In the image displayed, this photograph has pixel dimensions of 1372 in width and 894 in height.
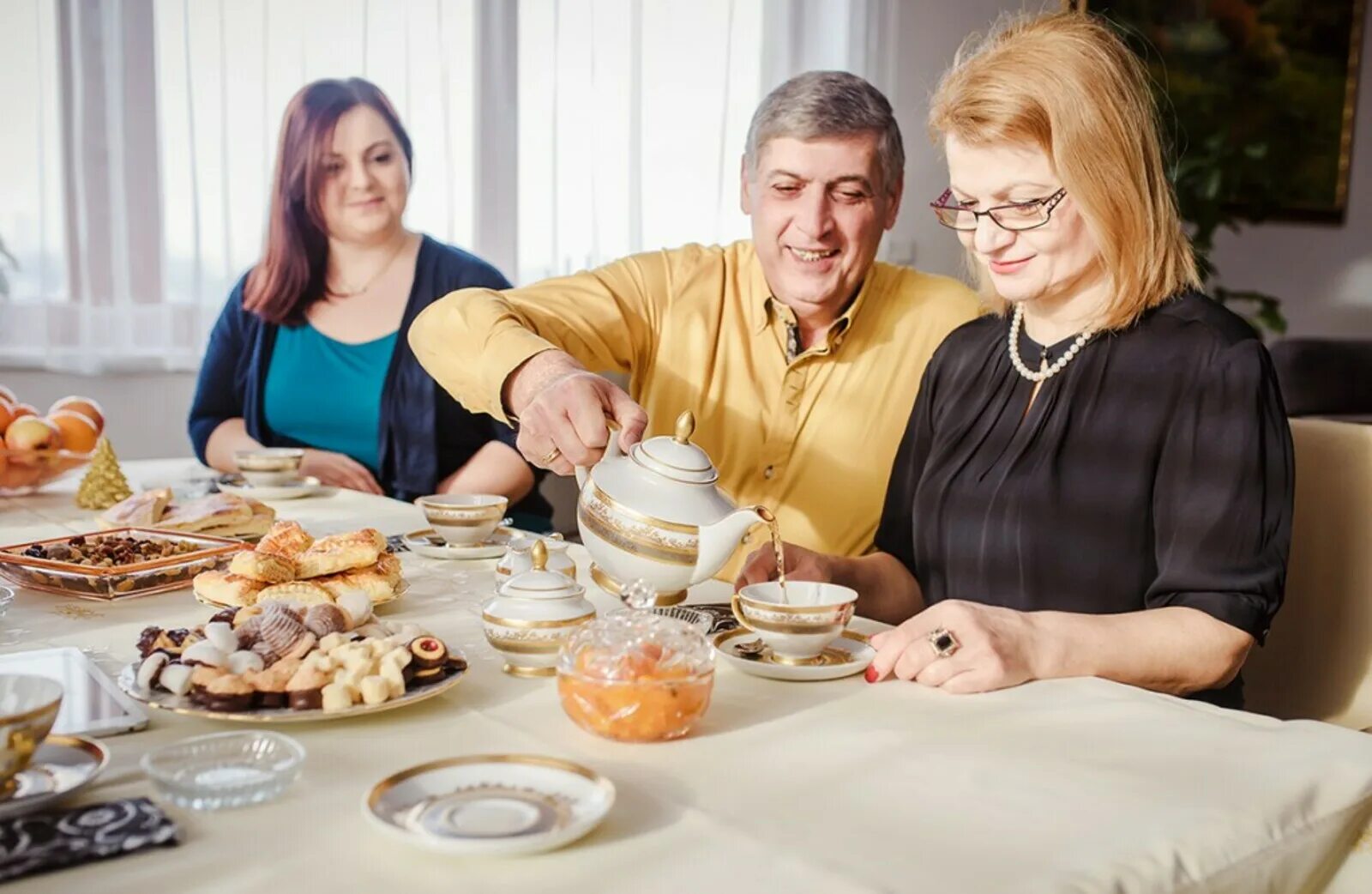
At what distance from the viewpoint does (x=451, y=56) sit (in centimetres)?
381

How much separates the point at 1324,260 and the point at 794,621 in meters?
5.97

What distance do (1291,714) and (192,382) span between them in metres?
2.84

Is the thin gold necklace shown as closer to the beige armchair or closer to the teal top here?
the teal top

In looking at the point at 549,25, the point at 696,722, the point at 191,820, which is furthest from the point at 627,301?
the point at 549,25

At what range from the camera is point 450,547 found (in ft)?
5.54

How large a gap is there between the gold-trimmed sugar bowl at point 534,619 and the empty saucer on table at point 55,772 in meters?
0.34

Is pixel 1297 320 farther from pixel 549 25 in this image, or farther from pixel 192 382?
pixel 192 382

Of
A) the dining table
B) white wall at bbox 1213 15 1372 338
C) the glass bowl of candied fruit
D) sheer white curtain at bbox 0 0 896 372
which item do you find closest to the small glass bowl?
the dining table

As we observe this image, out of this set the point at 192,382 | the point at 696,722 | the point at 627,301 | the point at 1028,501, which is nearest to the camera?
the point at 696,722

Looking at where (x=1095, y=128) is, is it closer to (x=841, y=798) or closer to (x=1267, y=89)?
(x=841, y=798)

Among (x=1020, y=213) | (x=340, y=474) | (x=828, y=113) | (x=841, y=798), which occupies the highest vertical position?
(x=828, y=113)

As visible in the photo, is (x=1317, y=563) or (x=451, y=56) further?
(x=451, y=56)

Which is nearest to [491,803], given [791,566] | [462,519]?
[791,566]

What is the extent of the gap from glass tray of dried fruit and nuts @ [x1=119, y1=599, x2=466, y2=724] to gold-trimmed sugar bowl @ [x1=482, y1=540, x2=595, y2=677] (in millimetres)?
51
